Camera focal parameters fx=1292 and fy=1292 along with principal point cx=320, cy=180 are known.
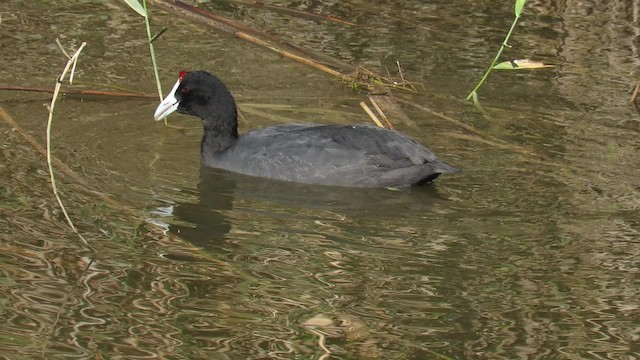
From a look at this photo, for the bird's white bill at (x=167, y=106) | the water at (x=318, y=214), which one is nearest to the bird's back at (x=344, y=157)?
the water at (x=318, y=214)

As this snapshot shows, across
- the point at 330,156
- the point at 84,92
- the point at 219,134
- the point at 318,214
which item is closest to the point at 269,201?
the point at 318,214

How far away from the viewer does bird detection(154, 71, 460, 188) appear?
6559mm

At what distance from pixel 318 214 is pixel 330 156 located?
670mm

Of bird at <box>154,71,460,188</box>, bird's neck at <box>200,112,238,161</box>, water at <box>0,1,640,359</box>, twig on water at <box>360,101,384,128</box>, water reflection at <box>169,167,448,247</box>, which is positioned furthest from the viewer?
twig on water at <box>360,101,384,128</box>

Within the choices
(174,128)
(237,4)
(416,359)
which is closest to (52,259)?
(416,359)

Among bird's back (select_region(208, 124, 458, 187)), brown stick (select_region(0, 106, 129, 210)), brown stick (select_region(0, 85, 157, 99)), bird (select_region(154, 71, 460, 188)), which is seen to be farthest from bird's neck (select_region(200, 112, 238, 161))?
brown stick (select_region(0, 106, 129, 210))

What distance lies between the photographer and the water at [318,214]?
4.66 m

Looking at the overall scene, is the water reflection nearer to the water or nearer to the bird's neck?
the water

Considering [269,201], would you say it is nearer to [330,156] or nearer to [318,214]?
[318,214]

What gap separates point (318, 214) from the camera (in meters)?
6.02

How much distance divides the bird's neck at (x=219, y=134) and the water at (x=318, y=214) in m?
0.19

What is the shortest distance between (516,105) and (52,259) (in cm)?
356

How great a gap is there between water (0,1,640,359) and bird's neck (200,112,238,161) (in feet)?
0.63

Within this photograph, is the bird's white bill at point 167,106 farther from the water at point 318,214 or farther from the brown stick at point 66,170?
the brown stick at point 66,170
